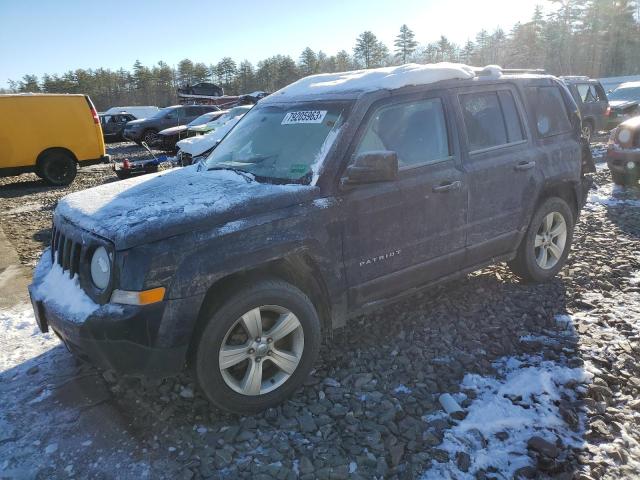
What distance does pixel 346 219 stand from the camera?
3.06 meters

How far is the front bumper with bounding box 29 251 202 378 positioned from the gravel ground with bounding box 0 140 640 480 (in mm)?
480

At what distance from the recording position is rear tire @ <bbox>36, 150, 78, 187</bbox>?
11.7 m

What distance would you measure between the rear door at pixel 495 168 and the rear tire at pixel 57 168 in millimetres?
11148

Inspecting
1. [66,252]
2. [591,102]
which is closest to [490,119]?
[66,252]

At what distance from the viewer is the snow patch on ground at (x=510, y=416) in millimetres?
2451

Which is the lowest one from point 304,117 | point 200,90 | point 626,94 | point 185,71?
point 626,94

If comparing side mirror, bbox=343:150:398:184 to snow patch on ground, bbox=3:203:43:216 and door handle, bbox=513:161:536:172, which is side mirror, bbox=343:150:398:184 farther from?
snow patch on ground, bbox=3:203:43:216

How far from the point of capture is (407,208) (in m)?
3.35

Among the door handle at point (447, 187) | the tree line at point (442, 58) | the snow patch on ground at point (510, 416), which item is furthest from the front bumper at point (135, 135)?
the tree line at point (442, 58)

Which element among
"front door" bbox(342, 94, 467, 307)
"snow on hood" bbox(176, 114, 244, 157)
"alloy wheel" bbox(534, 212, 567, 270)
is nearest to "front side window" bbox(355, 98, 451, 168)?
"front door" bbox(342, 94, 467, 307)

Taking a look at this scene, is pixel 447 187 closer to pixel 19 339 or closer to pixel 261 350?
pixel 261 350

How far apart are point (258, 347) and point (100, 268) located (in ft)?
3.21

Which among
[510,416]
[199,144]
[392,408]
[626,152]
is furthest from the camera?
[199,144]

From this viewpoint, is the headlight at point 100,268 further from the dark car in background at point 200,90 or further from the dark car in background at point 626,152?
the dark car in background at point 200,90
